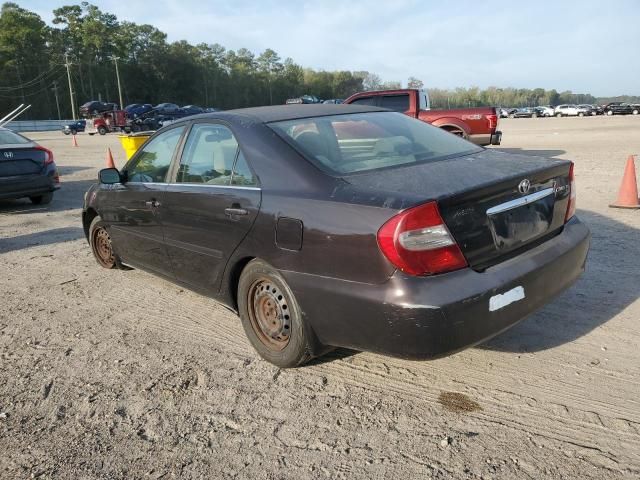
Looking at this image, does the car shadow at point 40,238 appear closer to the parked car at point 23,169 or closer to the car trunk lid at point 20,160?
the parked car at point 23,169

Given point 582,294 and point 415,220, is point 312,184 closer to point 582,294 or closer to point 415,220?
point 415,220

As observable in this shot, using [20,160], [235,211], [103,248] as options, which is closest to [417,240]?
[235,211]

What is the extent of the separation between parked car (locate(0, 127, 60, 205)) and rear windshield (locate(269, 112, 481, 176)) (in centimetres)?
692

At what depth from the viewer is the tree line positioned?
82812mm

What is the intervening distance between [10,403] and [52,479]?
0.89m

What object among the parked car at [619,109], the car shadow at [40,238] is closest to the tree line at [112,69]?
the parked car at [619,109]

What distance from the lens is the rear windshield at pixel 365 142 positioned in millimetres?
3145

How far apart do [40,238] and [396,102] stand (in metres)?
9.08

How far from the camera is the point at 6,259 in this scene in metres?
6.04

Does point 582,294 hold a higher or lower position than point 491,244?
lower

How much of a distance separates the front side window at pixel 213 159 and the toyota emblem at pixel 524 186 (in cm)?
156

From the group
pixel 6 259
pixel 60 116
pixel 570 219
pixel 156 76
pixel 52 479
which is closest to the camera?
pixel 52 479

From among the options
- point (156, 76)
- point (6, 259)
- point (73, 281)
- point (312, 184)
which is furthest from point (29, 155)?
point (156, 76)

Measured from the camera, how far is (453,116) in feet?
41.9
